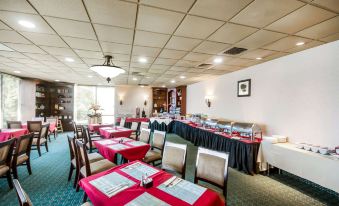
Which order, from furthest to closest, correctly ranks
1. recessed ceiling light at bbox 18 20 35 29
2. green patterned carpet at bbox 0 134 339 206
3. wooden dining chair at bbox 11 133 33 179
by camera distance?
1. wooden dining chair at bbox 11 133 33 179
2. green patterned carpet at bbox 0 134 339 206
3. recessed ceiling light at bbox 18 20 35 29

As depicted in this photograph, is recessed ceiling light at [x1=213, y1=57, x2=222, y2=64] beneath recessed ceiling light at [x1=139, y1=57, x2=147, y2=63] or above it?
beneath

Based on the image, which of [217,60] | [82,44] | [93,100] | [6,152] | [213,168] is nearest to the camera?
[213,168]

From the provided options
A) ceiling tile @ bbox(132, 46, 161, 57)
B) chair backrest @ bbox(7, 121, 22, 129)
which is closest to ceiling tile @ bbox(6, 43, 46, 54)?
ceiling tile @ bbox(132, 46, 161, 57)

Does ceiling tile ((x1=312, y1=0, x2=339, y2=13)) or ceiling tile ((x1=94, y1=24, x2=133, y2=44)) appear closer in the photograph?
ceiling tile ((x1=312, y1=0, x2=339, y2=13))

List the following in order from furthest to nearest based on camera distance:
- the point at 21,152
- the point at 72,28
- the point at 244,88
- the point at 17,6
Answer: the point at 244,88 < the point at 21,152 < the point at 72,28 < the point at 17,6

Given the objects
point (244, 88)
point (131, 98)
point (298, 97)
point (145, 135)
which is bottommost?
point (145, 135)

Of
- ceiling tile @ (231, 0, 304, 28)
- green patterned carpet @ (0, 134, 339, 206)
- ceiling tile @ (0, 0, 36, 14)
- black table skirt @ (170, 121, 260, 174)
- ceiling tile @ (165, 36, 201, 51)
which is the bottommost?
green patterned carpet @ (0, 134, 339, 206)

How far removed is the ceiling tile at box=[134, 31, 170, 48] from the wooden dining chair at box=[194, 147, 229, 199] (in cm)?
201

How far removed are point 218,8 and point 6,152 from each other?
4073 millimetres

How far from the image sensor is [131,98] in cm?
1067

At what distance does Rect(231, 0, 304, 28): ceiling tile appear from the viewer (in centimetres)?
188

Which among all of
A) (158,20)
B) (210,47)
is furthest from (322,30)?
(158,20)

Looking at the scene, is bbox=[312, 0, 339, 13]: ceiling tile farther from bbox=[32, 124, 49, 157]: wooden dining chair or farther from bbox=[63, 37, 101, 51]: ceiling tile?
bbox=[32, 124, 49, 157]: wooden dining chair

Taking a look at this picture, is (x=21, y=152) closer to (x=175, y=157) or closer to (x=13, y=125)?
(x=13, y=125)
